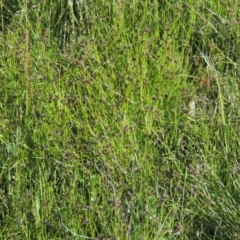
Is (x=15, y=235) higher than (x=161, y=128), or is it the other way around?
(x=161, y=128)

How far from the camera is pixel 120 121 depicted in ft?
9.99

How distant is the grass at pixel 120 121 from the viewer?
8.92 ft

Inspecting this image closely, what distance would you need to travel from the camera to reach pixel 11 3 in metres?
4.02

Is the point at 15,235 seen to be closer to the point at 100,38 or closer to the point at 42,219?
the point at 42,219

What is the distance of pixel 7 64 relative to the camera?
3.38m

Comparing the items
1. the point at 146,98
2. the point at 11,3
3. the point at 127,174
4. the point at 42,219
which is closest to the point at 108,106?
the point at 146,98

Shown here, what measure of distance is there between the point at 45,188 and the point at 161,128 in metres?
0.58

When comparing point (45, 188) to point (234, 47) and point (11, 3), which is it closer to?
point (234, 47)

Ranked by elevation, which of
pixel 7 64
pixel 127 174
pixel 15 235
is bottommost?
pixel 15 235

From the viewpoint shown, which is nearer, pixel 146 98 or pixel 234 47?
pixel 146 98

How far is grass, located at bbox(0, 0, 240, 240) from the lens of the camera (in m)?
2.72

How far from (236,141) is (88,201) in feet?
2.13

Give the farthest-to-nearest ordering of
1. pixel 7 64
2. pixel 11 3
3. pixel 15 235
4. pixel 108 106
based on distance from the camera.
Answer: pixel 11 3 → pixel 7 64 → pixel 108 106 → pixel 15 235

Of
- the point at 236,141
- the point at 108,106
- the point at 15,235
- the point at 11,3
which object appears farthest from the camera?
the point at 11,3
